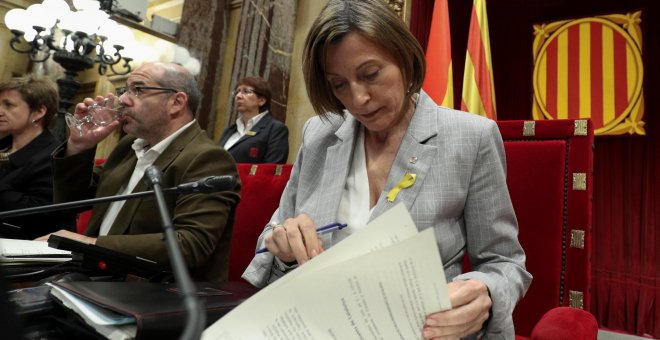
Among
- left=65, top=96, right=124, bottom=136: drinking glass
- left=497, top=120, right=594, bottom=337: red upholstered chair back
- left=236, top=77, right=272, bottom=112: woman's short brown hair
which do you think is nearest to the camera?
left=497, top=120, right=594, bottom=337: red upholstered chair back

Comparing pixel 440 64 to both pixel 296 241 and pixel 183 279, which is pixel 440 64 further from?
pixel 183 279

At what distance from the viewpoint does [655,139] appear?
4.38 metres

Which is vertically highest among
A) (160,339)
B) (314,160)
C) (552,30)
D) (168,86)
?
(552,30)

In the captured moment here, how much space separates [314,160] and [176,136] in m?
0.68

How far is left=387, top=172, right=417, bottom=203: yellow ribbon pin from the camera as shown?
3.02 feet

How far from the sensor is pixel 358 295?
1.70 ft

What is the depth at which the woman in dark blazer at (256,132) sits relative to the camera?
289 centimetres

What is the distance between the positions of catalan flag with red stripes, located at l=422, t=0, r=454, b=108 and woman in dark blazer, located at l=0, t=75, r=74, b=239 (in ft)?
5.97

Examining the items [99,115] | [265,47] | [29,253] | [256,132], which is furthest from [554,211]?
[265,47]

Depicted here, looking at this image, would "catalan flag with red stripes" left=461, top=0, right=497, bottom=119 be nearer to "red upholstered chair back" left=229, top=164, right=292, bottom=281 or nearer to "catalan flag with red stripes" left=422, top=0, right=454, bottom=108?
"catalan flag with red stripes" left=422, top=0, right=454, bottom=108

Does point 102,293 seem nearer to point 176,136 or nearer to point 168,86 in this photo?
point 176,136

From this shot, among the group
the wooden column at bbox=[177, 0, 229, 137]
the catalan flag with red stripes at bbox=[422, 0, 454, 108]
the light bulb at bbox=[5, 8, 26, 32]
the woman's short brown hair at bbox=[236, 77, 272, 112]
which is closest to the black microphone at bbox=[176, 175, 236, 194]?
the catalan flag with red stripes at bbox=[422, 0, 454, 108]

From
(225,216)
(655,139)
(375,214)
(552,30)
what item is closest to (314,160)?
(375,214)

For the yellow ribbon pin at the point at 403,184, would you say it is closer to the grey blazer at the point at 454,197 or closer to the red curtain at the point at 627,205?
the grey blazer at the point at 454,197
